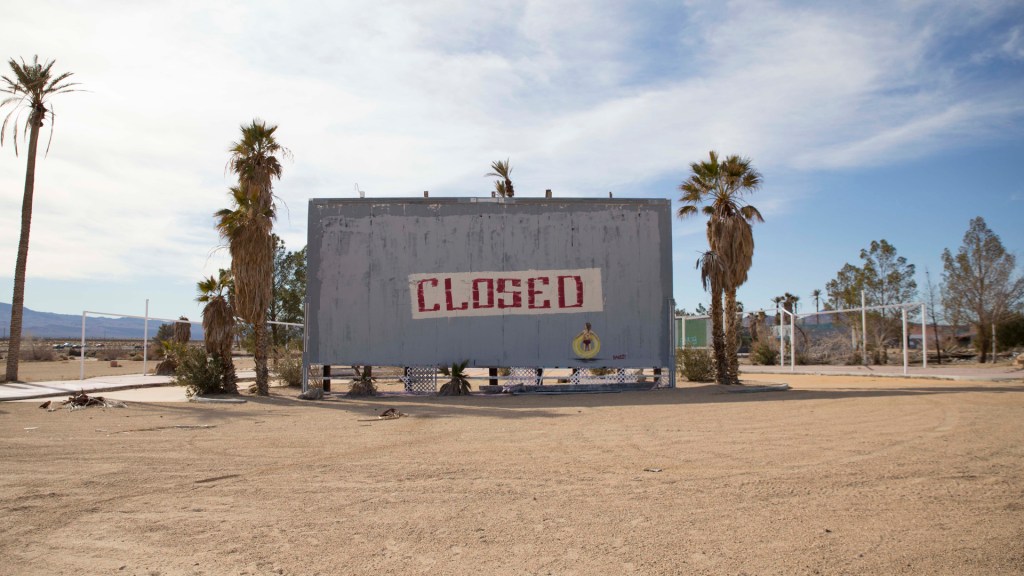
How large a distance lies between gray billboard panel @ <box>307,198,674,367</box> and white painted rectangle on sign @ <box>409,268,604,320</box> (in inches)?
1.1

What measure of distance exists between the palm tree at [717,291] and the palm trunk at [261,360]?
12051 mm

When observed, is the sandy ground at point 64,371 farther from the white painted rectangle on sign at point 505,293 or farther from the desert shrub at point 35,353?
the white painted rectangle on sign at point 505,293

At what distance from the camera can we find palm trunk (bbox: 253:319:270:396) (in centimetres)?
1767

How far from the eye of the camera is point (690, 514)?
5367 millimetres

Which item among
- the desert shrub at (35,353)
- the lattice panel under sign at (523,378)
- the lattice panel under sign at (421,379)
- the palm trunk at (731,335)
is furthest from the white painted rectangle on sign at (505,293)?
the desert shrub at (35,353)

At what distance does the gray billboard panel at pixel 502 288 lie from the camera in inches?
756

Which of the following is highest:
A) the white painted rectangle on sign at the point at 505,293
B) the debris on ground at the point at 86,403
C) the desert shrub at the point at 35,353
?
the white painted rectangle on sign at the point at 505,293

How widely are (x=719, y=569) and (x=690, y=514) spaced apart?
1.17m

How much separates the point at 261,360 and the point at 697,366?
13.4m

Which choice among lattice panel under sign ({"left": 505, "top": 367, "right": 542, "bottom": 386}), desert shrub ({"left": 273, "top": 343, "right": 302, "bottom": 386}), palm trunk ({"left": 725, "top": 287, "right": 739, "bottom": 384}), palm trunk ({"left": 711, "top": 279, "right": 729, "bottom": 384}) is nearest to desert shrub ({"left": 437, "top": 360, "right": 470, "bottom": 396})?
lattice panel under sign ({"left": 505, "top": 367, "right": 542, "bottom": 386})

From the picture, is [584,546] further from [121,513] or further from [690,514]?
[121,513]

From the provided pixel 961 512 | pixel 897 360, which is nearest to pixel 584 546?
pixel 961 512

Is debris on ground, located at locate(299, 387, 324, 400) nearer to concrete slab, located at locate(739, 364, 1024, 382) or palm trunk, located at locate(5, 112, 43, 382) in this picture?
palm trunk, located at locate(5, 112, 43, 382)

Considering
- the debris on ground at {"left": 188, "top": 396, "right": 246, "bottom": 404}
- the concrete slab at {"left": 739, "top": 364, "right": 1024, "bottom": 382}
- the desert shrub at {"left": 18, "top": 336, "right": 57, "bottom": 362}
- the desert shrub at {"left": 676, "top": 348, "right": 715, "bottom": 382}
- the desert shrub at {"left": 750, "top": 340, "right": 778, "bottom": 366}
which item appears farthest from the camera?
the desert shrub at {"left": 18, "top": 336, "right": 57, "bottom": 362}
